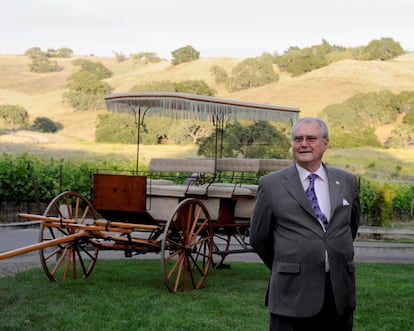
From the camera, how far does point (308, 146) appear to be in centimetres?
448

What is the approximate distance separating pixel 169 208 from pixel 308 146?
6267mm

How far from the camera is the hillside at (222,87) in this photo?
7331 cm

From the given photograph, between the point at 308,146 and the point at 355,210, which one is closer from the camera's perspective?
the point at 308,146

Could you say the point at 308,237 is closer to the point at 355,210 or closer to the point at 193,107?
the point at 355,210

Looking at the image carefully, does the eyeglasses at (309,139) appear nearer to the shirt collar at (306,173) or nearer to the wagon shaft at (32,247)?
the shirt collar at (306,173)

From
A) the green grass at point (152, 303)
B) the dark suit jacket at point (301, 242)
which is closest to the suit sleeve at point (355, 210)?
the dark suit jacket at point (301, 242)

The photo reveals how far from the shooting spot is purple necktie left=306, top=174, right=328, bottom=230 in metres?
4.43

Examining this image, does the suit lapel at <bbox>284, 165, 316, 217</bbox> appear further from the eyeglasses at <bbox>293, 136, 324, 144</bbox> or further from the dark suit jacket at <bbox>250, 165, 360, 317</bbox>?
the eyeglasses at <bbox>293, 136, 324, 144</bbox>

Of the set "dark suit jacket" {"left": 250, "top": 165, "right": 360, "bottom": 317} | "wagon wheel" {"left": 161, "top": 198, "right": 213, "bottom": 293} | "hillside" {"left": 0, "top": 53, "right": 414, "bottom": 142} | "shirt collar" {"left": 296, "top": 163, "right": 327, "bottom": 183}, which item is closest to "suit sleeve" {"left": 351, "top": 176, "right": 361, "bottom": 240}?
"dark suit jacket" {"left": 250, "top": 165, "right": 360, "bottom": 317}

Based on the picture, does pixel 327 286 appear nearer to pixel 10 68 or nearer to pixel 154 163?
pixel 154 163

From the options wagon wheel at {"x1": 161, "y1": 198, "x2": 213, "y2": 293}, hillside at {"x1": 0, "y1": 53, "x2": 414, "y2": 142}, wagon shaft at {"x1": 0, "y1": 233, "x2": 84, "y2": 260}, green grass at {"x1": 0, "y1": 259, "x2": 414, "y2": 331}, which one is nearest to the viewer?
wagon shaft at {"x1": 0, "y1": 233, "x2": 84, "y2": 260}

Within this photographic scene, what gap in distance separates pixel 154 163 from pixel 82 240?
1.70 meters

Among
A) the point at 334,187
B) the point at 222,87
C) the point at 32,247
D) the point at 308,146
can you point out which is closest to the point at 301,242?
the point at 334,187

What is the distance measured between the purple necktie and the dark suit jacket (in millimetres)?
47
